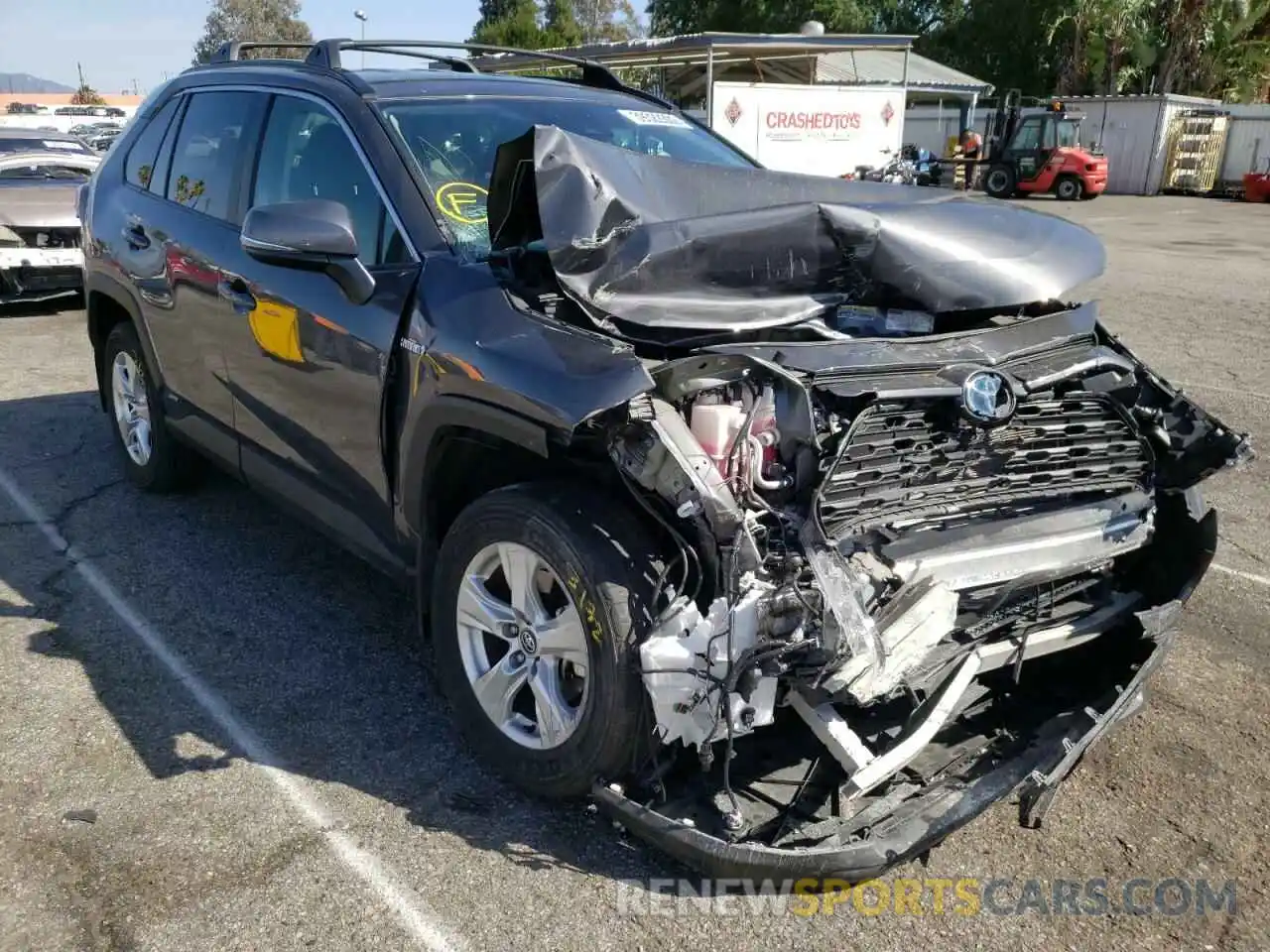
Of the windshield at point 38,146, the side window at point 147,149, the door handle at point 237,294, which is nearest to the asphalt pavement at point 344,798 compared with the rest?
the door handle at point 237,294

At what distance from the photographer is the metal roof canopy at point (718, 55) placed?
769 inches

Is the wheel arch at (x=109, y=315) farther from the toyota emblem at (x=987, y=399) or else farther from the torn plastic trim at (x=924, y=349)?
the toyota emblem at (x=987, y=399)

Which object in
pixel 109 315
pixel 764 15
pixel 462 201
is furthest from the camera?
pixel 764 15

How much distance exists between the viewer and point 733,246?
307 centimetres

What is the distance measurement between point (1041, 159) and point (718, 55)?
11155mm

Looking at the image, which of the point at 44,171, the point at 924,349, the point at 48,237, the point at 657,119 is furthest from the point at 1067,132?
the point at 924,349

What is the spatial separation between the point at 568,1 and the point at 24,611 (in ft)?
230

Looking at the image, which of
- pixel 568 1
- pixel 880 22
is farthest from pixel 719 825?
pixel 568 1

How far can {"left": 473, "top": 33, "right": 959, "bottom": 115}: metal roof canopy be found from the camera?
19.5 m

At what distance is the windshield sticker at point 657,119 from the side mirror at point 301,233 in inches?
61.8

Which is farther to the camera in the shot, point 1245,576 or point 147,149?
point 147,149

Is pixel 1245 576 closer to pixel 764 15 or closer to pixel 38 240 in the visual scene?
pixel 38 240

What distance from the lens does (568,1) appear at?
220 feet

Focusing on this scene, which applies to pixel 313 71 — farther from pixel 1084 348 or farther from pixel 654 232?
pixel 1084 348
